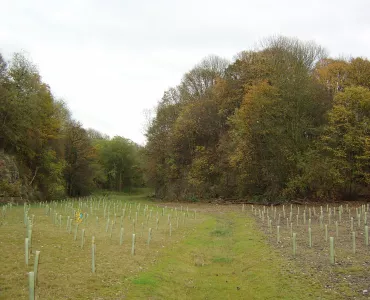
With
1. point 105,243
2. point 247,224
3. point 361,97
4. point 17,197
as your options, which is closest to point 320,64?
point 361,97

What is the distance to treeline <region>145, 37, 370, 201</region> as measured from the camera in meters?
32.2

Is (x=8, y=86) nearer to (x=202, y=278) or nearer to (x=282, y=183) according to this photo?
(x=282, y=183)

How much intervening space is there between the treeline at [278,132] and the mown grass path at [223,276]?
65.9 feet

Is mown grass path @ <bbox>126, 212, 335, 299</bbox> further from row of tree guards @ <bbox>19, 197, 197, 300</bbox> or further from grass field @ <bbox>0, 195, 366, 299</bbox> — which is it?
row of tree guards @ <bbox>19, 197, 197, 300</bbox>

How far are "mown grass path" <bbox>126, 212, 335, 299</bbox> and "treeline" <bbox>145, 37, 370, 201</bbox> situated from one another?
20.1 metres

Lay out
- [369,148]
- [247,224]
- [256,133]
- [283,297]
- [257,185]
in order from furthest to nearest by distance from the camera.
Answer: [257,185] < [256,133] < [369,148] < [247,224] < [283,297]

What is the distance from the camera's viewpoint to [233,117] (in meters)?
41.2

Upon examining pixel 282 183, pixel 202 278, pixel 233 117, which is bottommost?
pixel 202 278

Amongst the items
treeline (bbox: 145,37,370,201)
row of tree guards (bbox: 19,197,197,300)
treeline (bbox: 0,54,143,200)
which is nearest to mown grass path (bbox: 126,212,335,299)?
row of tree guards (bbox: 19,197,197,300)

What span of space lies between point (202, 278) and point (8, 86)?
121 feet

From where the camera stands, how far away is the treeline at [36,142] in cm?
3750

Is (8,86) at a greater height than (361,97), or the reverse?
(8,86)

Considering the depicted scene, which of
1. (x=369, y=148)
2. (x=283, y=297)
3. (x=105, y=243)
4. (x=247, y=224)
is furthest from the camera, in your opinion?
(x=369, y=148)

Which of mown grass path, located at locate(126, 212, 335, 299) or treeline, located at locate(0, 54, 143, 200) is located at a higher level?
treeline, located at locate(0, 54, 143, 200)
